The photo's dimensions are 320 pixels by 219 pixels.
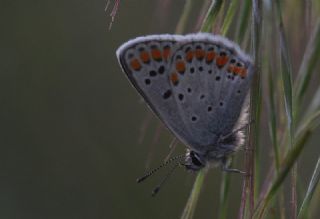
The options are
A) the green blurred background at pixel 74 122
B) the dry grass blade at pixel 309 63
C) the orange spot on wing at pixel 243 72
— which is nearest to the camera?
the dry grass blade at pixel 309 63

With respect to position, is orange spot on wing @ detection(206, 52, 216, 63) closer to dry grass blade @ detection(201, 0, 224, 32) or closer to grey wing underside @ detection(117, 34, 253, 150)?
grey wing underside @ detection(117, 34, 253, 150)

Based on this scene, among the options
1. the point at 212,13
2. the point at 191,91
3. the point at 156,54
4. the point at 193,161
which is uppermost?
the point at 212,13

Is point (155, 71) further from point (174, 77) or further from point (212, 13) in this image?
point (212, 13)

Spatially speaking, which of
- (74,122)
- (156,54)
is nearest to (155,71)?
(156,54)

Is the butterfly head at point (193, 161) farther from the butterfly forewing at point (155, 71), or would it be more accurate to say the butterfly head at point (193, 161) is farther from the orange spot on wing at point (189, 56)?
the orange spot on wing at point (189, 56)

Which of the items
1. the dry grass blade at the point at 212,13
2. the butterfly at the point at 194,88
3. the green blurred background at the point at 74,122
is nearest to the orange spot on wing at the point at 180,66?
the butterfly at the point at 194,88
